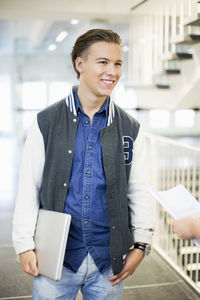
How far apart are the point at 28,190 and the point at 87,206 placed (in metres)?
0.23

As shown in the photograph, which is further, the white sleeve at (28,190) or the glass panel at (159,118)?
the glass panel at (159,118)

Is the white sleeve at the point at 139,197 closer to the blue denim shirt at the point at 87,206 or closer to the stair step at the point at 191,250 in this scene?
the blue denim shirt at the point at 87,206

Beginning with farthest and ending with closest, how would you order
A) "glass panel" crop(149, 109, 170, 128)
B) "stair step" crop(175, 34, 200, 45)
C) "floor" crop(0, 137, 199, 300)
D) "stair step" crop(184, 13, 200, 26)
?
"glass panel" crop(149, 109, 170, 128) < "stair step" crop(175, 34, 200, 45) < "stair step" crop(184, 13, 200, 26) < "floor" crop(0, 137, 199, 300)

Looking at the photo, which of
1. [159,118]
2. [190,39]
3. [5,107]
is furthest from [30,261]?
[159,118]

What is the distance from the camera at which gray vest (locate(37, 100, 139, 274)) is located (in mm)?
1363

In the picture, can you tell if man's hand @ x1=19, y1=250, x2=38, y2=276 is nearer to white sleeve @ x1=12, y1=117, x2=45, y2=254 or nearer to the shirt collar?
white sleeve @ x1=12, y1=117, x2=45, y2=254

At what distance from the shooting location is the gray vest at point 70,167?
1.36 meters

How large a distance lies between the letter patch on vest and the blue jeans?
0.38 meters

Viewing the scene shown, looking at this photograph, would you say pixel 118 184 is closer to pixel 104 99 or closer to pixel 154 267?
pixel 104 99

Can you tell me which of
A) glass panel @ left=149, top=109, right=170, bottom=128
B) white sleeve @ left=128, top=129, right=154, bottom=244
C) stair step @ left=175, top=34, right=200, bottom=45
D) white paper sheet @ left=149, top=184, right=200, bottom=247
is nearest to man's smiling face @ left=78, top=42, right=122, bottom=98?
white sleeve @ left=128, top=129, right=154, bottom=244

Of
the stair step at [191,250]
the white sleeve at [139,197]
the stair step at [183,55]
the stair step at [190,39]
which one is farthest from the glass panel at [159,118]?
the white sleeve at [139,197]

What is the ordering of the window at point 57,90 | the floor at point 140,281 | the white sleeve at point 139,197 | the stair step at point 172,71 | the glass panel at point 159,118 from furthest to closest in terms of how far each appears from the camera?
1. the glass panel at point 159,118
2. the window at point 57,90
3. the stair step at point 172,71
4. the floor at point 140,281
5. the white sleeve at point 139,197

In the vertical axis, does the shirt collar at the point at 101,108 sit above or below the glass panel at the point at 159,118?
above

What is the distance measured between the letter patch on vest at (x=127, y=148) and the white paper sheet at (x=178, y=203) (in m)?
0.15
